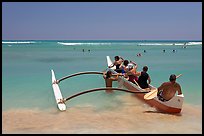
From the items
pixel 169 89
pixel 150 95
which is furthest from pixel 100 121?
pixel 169 89

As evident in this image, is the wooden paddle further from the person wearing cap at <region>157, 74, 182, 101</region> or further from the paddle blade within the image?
the person wearing cap at <region>157, 74, 182, 101</region>

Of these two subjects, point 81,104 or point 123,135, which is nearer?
point 123,135

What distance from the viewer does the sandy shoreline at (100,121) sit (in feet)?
18.8

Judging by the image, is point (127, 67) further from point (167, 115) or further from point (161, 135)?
point (161, 135)

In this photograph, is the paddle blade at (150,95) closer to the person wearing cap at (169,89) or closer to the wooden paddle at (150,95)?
the wooden paddle at (150,95)

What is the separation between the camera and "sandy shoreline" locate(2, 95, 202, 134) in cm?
572

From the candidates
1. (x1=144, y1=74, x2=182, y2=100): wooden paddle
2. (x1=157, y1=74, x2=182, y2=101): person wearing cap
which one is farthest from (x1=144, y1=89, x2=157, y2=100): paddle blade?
(x1=157, y1=74, x2=182, y2=101): person wearing cap

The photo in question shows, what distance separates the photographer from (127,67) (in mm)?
9844

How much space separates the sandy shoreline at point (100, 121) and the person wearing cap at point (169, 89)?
44 centimetres

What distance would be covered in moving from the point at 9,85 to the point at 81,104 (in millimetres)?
3907

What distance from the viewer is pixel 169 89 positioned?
6.68 metres

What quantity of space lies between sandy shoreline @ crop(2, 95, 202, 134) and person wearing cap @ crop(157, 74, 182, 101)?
1.44ft

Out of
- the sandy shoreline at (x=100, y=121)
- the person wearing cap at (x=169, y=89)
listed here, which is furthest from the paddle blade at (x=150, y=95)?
the sandy shoreline at (x=100, y=121)

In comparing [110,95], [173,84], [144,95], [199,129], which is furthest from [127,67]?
[199,129]
